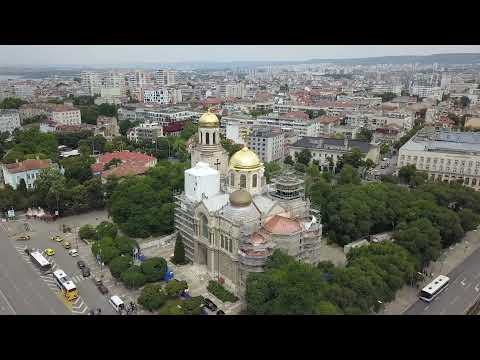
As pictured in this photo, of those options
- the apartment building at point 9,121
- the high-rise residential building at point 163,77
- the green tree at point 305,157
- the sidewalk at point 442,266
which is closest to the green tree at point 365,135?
the green tree at point 305,157

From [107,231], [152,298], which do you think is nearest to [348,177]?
[107,231]

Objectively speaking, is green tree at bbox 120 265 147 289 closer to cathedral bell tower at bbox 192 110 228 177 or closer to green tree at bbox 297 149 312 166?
cathedral bell tower at bbox 192 110 228 177

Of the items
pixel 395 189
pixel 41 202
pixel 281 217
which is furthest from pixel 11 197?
pixel 395 189

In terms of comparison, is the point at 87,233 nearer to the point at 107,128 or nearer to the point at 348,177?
the point at 348,177

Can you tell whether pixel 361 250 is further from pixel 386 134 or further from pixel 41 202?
pixel 386 134

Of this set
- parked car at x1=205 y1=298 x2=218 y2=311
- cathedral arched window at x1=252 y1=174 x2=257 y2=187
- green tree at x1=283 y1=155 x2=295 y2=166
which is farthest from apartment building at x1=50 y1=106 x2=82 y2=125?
parked car at x1=205 y1=298 x2=218 y2=311

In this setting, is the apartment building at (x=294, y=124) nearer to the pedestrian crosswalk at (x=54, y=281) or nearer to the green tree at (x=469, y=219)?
the green tree at (x=469, y=219)
